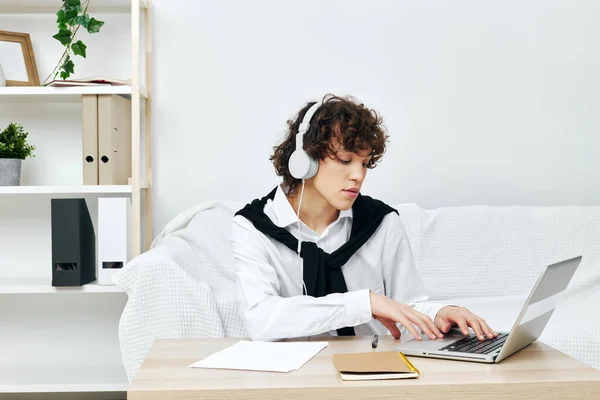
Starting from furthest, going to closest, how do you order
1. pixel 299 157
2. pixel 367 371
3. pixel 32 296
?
pixel 32 296
pixel 299 157
pixel 367 371

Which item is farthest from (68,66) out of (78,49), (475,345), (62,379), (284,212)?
(475,345)

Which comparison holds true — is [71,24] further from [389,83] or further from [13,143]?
[389,83]

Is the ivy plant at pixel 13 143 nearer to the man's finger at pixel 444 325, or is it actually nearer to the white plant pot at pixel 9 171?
the white plant pot at pixel 9 171

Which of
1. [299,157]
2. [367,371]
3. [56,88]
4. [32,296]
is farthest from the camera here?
[32,296]

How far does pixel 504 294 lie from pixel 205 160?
1.24 meters

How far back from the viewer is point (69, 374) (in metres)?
2.53

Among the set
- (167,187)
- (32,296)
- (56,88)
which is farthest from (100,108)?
(32,296)

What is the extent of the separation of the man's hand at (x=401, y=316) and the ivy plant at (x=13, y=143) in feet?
5.64

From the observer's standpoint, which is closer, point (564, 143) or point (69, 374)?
point (69, 374)

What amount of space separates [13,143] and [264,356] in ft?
5.82

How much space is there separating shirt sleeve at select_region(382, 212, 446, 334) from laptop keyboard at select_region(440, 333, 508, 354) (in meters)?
0.37

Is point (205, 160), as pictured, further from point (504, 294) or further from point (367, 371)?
point (367, 371)

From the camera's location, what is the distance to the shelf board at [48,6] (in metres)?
2.61

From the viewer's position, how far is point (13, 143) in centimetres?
248
